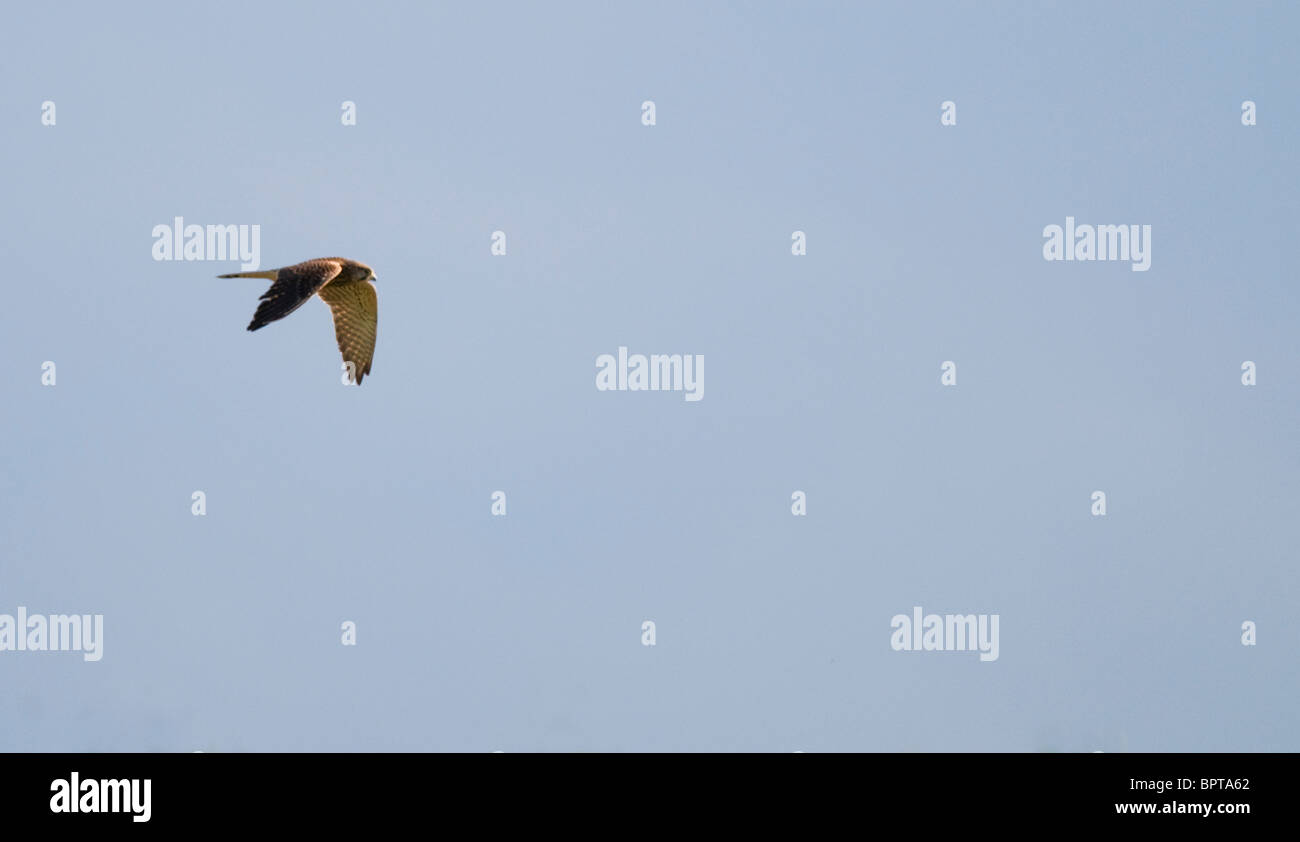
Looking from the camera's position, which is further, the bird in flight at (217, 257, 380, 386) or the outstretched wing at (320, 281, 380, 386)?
the outstretched wing at (320, 281, 380, 386)

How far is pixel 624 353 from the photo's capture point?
49156 mm

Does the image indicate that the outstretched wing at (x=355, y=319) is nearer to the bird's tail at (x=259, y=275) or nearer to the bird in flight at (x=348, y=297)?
the bird in flight at (x=348, y=297)

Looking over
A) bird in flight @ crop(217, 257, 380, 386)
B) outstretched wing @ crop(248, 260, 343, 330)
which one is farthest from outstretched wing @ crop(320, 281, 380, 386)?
outstretched wing @ crop(248, 260, 343, 330)

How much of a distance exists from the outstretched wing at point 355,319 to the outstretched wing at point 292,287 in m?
1.32

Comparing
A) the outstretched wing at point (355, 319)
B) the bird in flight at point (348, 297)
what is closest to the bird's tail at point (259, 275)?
the bird in flight at point (348, 297)

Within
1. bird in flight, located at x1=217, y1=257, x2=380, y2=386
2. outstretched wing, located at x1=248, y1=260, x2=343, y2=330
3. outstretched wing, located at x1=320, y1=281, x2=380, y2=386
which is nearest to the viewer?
outstretched wing, located at x1=248, y1=260, x2=343, y2=330

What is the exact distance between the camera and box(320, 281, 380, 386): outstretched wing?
30.7m

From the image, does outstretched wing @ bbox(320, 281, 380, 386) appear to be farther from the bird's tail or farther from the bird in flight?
the bird's tail

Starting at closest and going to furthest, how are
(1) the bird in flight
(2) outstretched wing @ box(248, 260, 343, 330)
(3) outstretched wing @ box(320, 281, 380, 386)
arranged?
1. (2) outstretched wing @ box(248, 260, 343, 330)
2. (1) the bird in flight
3. (3) outstretched wing @ box(320, 281, 380, 386)

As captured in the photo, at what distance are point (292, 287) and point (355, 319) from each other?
3797mm

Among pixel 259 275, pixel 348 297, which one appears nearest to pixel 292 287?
pixel 259 275

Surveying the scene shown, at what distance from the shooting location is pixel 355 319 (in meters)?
30.9

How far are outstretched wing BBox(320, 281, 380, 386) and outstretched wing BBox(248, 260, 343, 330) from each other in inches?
52.1

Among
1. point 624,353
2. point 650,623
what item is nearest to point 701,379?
point 624,353
